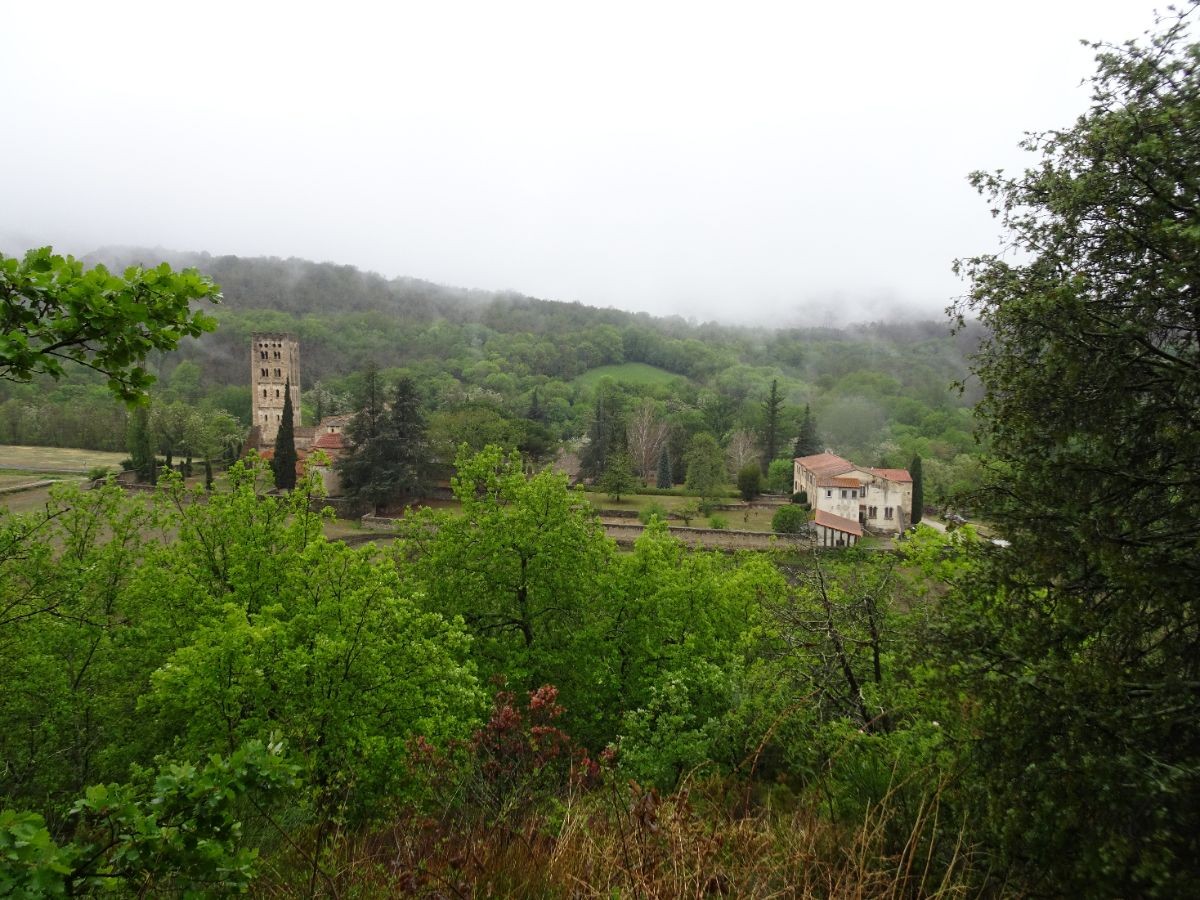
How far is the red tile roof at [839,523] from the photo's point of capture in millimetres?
37938

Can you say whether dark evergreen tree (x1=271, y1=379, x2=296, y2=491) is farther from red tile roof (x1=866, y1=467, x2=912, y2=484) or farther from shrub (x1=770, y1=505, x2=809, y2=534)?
red tile roof (x1=866, y1=467, x2=912, y2=484)

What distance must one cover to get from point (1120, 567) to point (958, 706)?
164cm

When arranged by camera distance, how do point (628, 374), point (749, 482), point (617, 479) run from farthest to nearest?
point (628, 374), point (749, 482), point (617, 479)

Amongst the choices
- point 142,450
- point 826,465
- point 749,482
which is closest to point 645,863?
point 826,465

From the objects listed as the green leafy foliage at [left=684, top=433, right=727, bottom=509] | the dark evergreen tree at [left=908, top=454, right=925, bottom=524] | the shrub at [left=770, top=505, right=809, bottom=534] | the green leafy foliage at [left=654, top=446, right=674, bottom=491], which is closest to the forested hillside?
the dark evergreen tree at [left=908, top=454, right=925, bottom=524]

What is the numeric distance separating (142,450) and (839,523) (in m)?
46.4

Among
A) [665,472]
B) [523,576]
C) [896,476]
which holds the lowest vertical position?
[665,472]

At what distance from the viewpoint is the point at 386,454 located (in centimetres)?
4200

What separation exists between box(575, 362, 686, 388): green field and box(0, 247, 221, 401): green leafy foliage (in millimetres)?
101452

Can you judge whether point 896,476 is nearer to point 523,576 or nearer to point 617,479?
point 617,479

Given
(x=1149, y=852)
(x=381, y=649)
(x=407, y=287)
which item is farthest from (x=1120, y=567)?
(x=407, y=287)

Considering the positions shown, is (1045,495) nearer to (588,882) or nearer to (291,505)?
(588,882)

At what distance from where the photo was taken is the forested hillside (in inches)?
2411

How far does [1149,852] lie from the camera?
3.28 m
